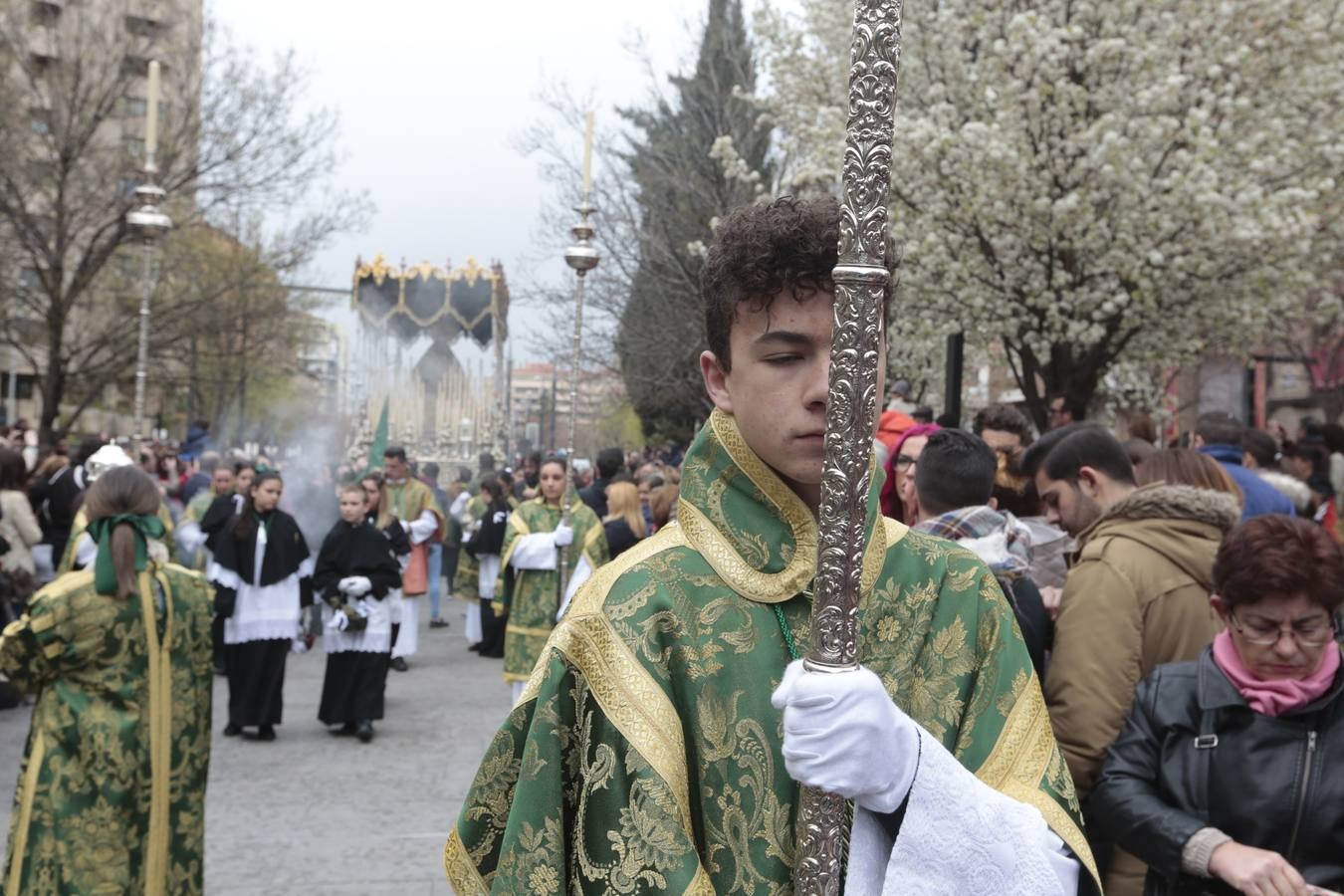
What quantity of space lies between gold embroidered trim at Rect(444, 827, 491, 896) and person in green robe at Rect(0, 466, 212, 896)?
3.68m

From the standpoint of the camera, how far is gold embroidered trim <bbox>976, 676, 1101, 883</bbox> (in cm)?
191

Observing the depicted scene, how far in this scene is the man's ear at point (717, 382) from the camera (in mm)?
2100

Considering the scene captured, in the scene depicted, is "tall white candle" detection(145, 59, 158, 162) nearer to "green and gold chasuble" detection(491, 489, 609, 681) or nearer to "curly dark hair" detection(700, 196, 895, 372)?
"green and gold chasuble" detection(491, 489, 609, 681)

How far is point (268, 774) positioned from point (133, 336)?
50.3ft

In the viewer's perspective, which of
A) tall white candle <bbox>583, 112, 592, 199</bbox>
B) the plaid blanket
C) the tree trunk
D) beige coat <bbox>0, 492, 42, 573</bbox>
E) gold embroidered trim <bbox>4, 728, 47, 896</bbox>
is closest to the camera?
the plaid blanket

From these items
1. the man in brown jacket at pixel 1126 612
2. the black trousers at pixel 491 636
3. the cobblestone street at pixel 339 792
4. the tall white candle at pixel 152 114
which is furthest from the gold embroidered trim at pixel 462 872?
the black trousers at pixel 491 636

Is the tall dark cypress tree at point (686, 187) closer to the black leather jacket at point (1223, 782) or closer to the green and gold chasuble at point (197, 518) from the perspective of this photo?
the green and gold chasuble at point (197, 518)

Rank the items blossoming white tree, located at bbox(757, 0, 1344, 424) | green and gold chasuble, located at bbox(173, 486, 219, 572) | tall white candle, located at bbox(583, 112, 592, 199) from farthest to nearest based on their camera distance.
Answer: blossoming white tree, located at bbox(757, 0, 1344, 424), green and gold chasuble, located at bbox(173, 486, 219, 572), tall white candle, located at bbox(583, 112, 592, 199)

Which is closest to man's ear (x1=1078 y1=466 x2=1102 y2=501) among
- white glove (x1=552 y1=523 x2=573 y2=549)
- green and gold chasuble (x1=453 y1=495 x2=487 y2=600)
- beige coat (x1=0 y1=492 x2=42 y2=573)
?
white glove (x1=552 y1=523 x2=573 y2=549)

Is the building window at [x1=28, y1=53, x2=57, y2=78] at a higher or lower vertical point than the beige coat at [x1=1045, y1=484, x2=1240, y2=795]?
higher

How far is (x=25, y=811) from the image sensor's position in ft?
17.0

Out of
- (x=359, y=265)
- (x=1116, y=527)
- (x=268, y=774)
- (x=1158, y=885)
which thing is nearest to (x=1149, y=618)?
(x=1116, y=527)

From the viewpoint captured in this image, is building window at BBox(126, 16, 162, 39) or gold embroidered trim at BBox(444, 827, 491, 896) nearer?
gold embroidered trim at BBox(444, 827, 491, 896)

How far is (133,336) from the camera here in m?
22.6
